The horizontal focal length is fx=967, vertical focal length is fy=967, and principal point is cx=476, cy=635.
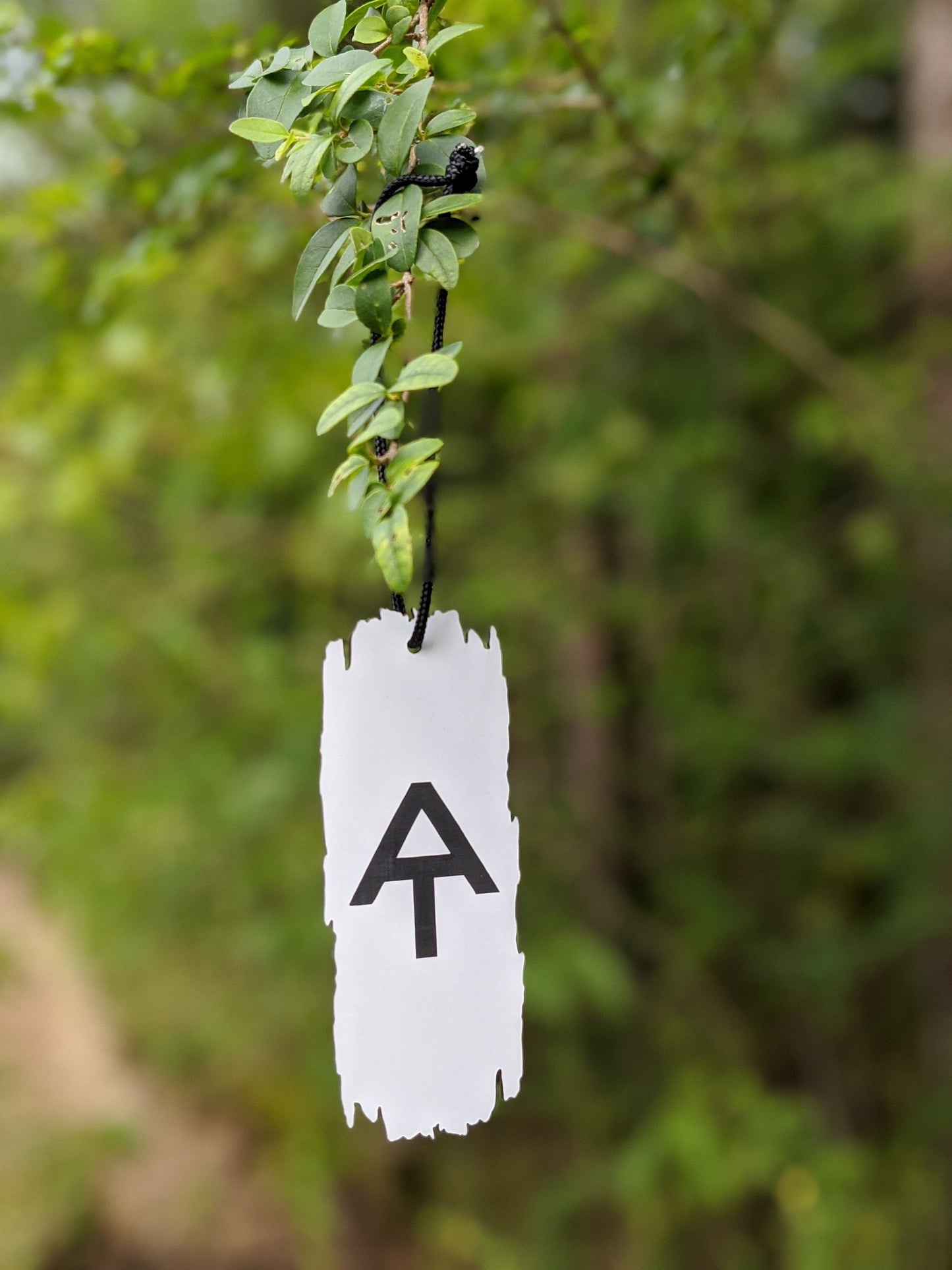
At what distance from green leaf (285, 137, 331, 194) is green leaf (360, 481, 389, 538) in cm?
15

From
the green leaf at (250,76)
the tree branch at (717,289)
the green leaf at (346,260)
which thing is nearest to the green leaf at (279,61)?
the green leaf at (250,76)

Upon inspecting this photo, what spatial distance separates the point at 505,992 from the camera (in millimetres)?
599

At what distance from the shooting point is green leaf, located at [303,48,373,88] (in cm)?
49

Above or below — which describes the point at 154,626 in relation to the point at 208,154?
above

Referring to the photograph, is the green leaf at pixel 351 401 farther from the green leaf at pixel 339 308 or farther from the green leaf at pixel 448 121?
the green leaf at pixel 448 121

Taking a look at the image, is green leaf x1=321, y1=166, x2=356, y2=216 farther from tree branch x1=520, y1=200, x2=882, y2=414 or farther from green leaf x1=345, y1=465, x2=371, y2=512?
tree branch x1=520, y1=200, x2=882, y2=414

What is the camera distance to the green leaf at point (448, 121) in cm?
51

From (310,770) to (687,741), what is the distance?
100 cm

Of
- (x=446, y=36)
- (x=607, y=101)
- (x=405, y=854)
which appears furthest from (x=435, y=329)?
(x=607, y=101)

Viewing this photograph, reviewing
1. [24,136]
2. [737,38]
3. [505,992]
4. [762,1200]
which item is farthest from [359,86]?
[762,1200]

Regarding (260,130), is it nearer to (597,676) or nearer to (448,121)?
(448,121)

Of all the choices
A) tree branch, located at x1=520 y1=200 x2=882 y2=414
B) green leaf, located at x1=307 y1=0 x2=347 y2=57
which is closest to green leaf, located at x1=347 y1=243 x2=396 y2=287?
green leaf, located at x1=307 y1=0 x2=347 y2=57

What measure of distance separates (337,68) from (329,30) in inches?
1.1

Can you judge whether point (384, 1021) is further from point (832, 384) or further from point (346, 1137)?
point (346, 1137)
